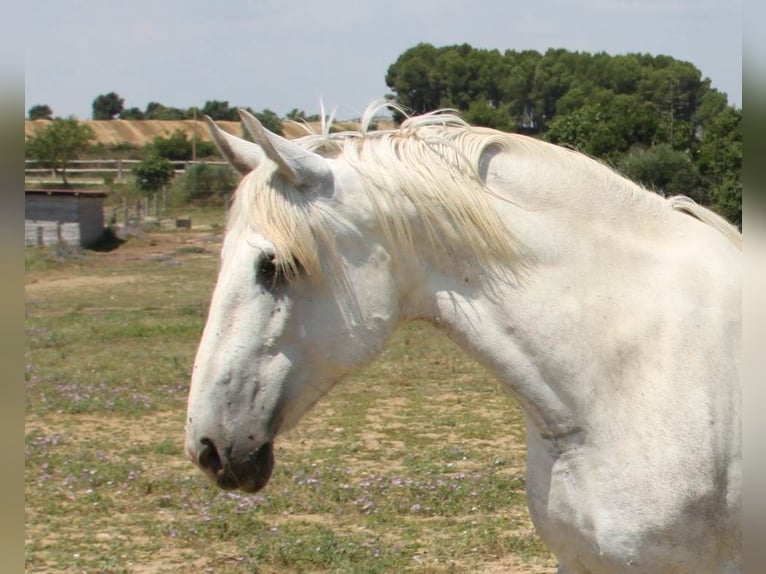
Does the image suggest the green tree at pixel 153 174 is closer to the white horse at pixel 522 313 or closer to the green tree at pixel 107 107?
the white horse at pixel 522 313

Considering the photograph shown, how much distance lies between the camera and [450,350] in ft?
39.0

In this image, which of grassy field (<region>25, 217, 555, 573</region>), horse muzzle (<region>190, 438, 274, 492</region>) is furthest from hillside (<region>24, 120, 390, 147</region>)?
horse muzzle (<region>190, 438, 274, 492</region>)

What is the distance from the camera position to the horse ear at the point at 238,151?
226 centimetres

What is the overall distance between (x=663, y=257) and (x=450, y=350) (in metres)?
9.71

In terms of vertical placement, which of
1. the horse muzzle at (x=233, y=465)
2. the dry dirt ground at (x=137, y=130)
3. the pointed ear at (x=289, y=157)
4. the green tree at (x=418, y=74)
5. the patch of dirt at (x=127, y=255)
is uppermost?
the green tree at (x=418, y=74)

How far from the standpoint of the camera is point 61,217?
84.8 ft

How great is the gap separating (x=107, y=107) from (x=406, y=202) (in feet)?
285

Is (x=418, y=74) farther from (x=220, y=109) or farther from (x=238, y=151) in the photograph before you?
(x=238, y=151)

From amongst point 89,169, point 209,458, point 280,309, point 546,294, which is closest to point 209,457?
point 209,458

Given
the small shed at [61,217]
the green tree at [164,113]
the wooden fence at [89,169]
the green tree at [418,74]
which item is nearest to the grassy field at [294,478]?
the small shed at [61,217]

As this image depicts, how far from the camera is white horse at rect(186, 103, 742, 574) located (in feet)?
6.68

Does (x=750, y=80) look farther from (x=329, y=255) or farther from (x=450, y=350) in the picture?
(x=450, y=350)

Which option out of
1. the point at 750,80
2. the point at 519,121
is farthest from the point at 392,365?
the point at 519,121

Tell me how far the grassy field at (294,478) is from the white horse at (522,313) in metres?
0.26
